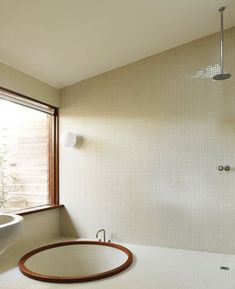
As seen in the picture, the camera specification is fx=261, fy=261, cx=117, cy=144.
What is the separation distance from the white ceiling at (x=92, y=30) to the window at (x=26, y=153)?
0.38 m

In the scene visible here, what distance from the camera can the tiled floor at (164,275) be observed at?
5.62 ft

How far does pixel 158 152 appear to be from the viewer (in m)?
2.64

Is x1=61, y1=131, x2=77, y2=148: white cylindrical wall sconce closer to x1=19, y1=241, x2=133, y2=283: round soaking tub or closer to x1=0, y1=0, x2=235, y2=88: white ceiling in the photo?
x1=0, y1=0, x2=235, y2=88: white ceiling

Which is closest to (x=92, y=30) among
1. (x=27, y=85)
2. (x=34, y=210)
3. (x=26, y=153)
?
(x=27, y=85)

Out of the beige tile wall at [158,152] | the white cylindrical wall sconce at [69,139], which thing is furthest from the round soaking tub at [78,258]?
the white cylindrical wall sconce at [69,139]

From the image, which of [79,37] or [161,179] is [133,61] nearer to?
[79,37]

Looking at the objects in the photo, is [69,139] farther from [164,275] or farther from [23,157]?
[164,275]

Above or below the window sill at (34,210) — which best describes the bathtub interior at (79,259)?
below

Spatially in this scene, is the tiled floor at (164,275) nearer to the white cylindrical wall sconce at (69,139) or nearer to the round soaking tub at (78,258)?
the round soaking tub at (78,258)

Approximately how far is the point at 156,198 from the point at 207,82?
48.9 inches

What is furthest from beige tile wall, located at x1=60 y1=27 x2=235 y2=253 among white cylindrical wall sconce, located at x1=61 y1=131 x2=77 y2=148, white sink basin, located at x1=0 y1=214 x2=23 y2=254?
white sink basin, located at x1=0 y1=214 x2=23 y2=254

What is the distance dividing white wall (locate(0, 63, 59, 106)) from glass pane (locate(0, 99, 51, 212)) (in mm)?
168

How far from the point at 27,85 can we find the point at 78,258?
182 cm

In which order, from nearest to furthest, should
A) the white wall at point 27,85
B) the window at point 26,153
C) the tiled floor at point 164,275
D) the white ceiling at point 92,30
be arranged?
the tiled floor at point 164,275
the white ceiling at point 92,30
the white wall at point 27,85
the window at point 26,153
